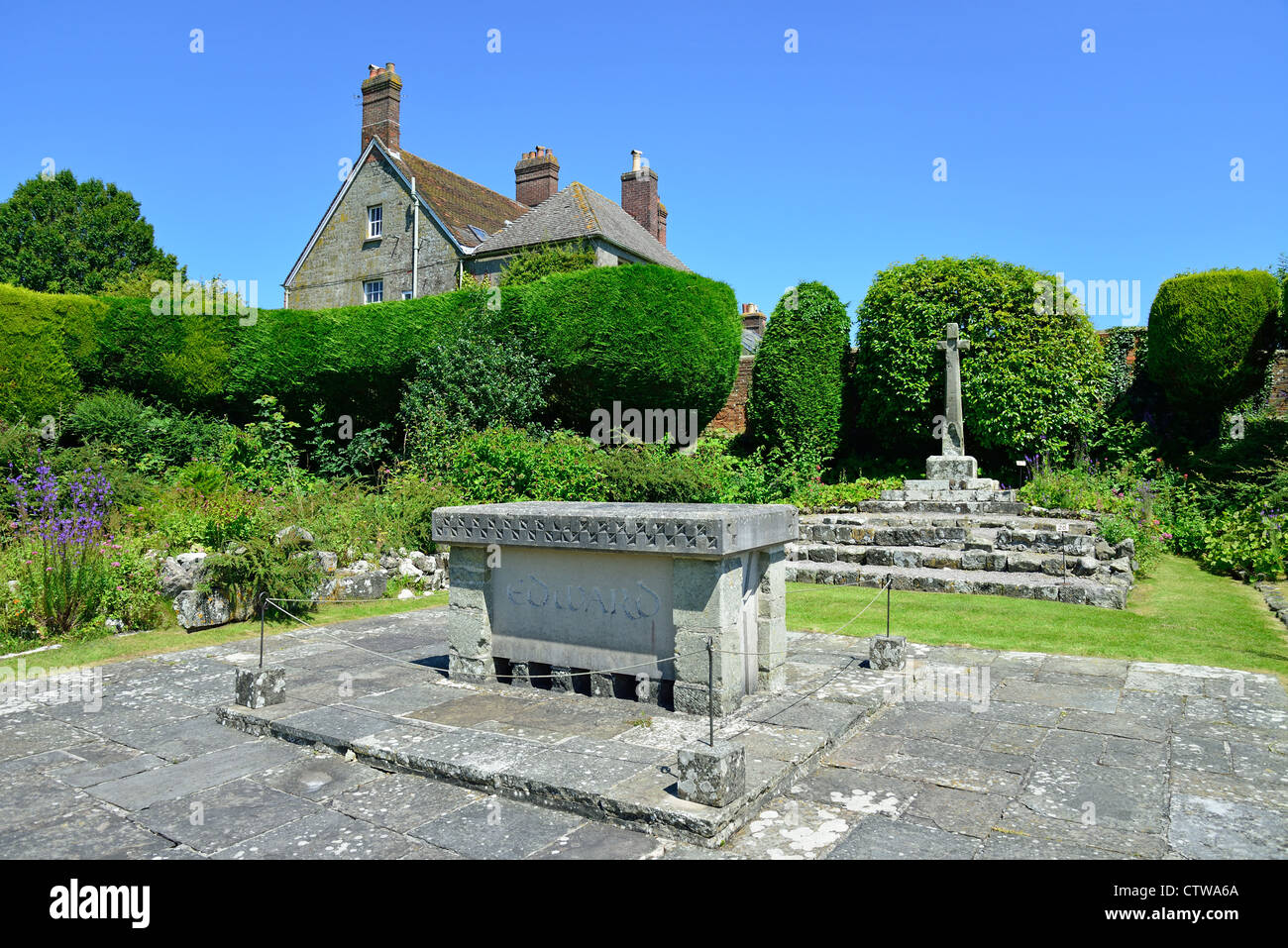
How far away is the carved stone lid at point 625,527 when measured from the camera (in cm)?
479

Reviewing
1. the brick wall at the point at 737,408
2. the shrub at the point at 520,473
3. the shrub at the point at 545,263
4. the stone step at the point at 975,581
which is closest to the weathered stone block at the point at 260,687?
the stone step at the point at 975,581

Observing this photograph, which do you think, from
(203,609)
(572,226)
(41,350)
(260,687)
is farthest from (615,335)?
(260,687)

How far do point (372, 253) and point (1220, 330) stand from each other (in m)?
22.0

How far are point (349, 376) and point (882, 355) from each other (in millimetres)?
11263

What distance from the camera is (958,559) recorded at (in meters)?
11.0

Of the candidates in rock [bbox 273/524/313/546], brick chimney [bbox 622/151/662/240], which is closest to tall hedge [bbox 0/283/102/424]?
rock [bbox 273/524/313/546]

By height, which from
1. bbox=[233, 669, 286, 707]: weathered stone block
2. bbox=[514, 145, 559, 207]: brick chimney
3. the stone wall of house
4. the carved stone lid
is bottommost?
bbox=[233, 669, 286, 707]: weathered stone block

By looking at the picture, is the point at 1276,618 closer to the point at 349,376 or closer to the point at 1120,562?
the point at 1120,562

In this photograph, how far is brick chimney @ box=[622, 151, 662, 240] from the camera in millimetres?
27875

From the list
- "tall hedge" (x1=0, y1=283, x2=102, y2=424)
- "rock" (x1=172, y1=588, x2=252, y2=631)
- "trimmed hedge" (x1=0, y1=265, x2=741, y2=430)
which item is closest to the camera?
"rock" (x1=172, y1=588, x2=252, y2=631)

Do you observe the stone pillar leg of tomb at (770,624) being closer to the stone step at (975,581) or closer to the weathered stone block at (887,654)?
the weathered stone block at (887,654)

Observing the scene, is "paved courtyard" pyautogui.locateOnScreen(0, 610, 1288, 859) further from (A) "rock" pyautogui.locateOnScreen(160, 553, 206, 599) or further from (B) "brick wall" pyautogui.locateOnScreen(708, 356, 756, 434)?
(B) "brick wall" pyautogui.locateOnScreen(708, 356, 756, 434)

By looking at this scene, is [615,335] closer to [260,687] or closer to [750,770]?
[260,687]

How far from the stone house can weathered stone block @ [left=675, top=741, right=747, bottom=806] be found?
1966 centimetres
